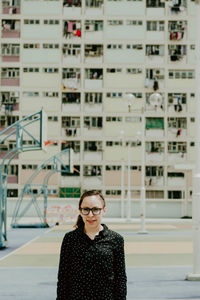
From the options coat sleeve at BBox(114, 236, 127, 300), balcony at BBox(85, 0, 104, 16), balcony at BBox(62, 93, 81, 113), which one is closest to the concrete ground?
coat sleeve at BBox(114, 236, 127, 300)

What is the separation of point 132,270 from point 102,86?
48682mm

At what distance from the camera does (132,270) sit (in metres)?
14.0

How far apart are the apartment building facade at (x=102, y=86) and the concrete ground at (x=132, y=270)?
38460mm

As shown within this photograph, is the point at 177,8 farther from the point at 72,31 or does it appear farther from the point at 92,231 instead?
the point at 92,231

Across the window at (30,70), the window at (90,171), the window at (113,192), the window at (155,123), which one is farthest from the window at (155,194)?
the window at (30,70)

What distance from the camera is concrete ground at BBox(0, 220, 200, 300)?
10.6 meters

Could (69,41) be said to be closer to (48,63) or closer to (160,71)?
(48,63)

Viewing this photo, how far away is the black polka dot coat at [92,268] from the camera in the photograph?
173 inches

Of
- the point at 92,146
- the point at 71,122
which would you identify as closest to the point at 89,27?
the point at 71,122

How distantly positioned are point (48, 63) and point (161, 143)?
1347 centimetres

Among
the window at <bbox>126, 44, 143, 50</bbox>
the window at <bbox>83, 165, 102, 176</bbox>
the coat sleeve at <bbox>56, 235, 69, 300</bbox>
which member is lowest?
the coat sleeve at <bbox>56, 235, 69, 300</bbox>

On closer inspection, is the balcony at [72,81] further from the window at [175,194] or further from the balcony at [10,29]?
the window at [175,194]

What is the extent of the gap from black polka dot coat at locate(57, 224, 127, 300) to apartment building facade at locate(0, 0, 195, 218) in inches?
2209

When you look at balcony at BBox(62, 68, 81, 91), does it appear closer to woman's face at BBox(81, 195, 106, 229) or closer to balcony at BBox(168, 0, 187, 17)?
balcony at BBox(168, 0, 187, 17)
